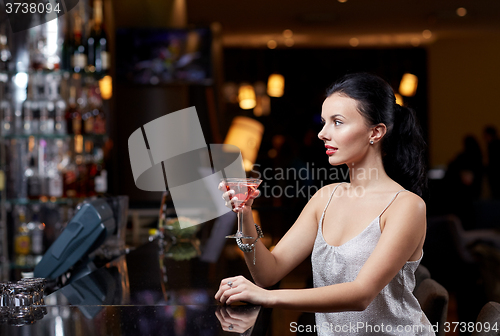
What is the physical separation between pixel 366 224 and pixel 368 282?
0.20 metres

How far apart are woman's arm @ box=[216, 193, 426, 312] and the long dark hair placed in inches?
6.4

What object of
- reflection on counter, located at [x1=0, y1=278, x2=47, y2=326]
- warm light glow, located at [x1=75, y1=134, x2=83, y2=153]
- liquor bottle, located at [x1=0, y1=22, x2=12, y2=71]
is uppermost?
liquor bottle, located at [x1=0, y1=22, x2=12, y2=71]

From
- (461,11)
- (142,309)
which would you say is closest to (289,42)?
(461,11)

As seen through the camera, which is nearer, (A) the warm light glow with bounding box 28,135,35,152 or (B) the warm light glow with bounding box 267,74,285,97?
(A) the warm light glow with bounding box 28,135,35,152

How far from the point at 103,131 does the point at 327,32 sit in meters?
5.08

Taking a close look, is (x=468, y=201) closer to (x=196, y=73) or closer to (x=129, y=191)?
(x=196, y=73)

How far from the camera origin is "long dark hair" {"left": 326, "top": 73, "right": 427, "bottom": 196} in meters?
→ 1.27

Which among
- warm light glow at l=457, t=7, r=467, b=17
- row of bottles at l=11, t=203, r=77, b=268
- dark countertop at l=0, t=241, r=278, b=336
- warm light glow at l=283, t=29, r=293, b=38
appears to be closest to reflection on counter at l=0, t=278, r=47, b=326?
dark countertop at l=0, t=241, r=278, b=336

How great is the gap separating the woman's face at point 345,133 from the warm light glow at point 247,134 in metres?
6.44

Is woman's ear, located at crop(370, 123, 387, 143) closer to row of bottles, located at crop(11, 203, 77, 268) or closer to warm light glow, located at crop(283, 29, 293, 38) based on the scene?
row of bottles, located at crop(11, 203, 77, 268)

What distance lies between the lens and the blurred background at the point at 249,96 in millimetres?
3324

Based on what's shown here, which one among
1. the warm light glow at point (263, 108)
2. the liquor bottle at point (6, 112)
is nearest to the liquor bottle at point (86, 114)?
the liquor bottle at point (6, 112)

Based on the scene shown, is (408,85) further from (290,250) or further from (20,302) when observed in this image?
(20,302)

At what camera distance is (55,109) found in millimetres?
3371
